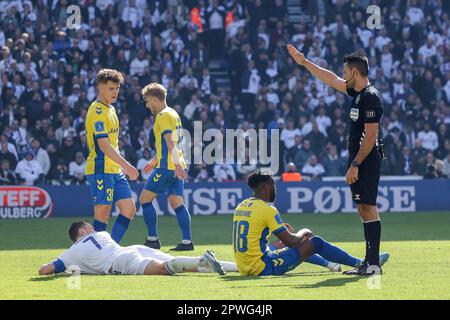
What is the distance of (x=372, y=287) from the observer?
10039 millimetres

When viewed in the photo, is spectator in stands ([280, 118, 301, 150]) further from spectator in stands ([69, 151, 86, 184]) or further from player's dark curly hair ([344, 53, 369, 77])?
player's dark curly hair ([344, 53, 369, 77])

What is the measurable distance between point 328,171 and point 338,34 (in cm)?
507

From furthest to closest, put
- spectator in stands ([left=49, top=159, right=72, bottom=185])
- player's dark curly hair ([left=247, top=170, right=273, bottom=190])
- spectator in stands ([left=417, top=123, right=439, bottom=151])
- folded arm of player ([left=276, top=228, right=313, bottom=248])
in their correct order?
spectator in stands ([left=417, top=123, right=439, bottom=151]), spectator in stands ([left=49, top=159, right=72, bottom=185]), player's dark curly hair ([left=247, top=170, right=273, bottom=190]), folded arm of player ([left=276, top=228, right=313, bottom=248])

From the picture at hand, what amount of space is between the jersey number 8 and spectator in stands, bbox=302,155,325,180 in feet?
46.8

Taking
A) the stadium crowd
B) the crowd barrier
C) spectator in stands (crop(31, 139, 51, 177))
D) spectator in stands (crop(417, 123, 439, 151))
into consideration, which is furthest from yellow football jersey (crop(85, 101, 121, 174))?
spectator in stands (crop(417, 123, 439, 151))

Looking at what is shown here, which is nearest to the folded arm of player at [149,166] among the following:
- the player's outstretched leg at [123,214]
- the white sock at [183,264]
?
the player's outstretched leg at [123,214]

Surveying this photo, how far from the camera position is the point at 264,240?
11.0 metres

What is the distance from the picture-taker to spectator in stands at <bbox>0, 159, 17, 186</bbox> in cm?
2380

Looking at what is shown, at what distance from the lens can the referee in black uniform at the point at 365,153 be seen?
36.2ft

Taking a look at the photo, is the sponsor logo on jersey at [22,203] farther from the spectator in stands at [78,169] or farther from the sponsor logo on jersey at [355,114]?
the sponsor logo on jersey at [355,114]

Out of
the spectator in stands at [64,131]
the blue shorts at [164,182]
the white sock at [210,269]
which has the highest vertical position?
the spectator in stands at [64,131]

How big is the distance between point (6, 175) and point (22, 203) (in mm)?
1306

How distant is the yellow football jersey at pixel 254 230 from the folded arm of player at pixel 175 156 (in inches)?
129

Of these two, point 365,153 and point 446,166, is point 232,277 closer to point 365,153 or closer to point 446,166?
point 365,153
